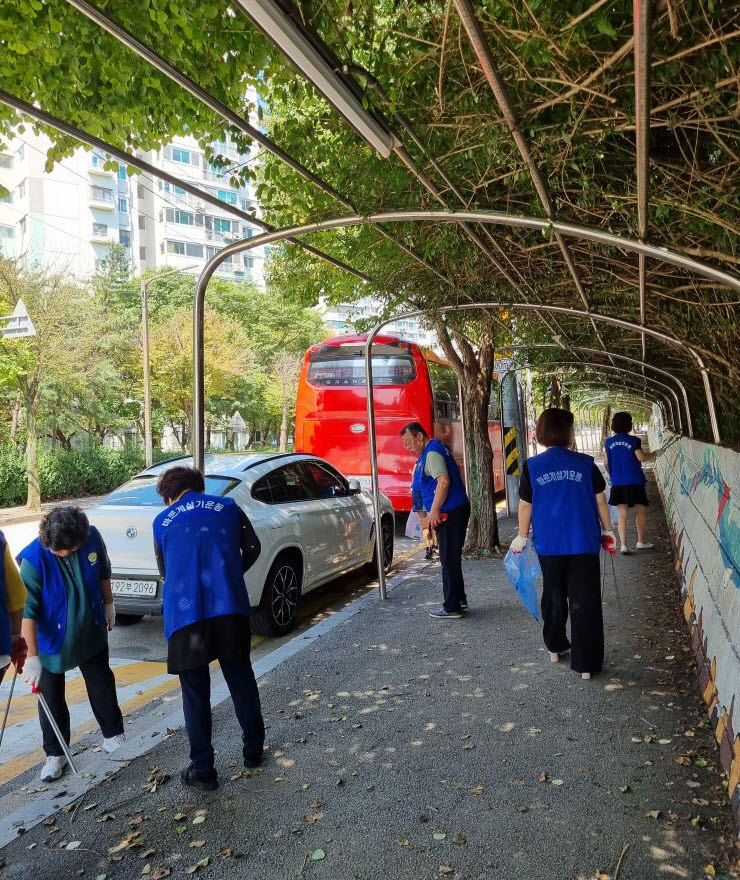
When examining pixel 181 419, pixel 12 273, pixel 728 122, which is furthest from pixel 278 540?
pixel 181 419

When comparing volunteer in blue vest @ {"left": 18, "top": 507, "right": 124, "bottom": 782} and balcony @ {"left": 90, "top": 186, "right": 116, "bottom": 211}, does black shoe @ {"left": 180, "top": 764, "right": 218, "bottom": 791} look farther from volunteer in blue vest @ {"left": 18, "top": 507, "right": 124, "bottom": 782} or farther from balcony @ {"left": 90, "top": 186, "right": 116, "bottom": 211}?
balcony @ {"left": 90, "top": 186, "right": 116, "bottom": 211}

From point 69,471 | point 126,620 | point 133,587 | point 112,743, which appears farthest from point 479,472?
point 69,471

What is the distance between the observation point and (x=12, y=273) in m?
25.2

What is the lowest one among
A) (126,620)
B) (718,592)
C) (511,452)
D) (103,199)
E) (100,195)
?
(126,620)

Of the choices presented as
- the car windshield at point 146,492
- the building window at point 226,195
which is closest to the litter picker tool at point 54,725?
the car windshield at point 146,492

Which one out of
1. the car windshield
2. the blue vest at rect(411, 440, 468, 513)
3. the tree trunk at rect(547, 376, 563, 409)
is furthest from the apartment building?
the blue vest at rect(411, 440, 468, 513)

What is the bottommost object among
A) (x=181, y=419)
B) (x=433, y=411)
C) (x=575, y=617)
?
(x=575, y=617)

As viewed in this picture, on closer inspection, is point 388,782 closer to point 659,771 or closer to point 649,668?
point 659,771

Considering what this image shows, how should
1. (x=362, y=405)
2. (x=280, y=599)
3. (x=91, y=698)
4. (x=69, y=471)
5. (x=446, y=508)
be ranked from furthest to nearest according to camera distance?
(x=69, y=471)
(x=362, y=405)
(x=280, y=599)
(x=446, y=508)
(x=91, y=698)

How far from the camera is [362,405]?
14820mm

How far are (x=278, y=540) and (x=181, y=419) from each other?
118 feet

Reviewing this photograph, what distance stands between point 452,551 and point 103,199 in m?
62.5

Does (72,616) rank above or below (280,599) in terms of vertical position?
above

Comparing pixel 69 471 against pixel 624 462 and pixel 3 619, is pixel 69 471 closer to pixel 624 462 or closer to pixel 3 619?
pixel 624 462
